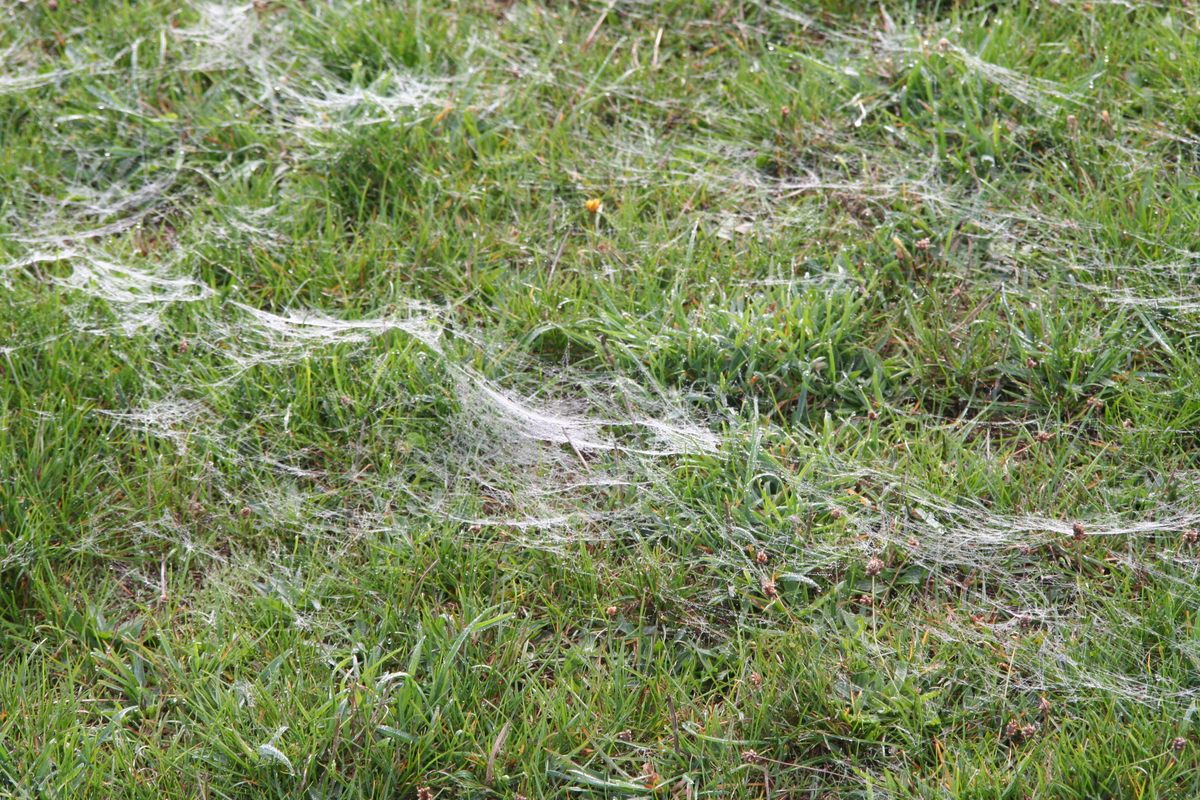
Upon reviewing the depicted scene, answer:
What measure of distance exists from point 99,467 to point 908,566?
1.73m

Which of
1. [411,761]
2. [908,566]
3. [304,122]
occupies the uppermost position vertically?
[304,122]

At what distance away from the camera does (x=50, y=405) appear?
2.74 metres

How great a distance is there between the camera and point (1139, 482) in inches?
97.7

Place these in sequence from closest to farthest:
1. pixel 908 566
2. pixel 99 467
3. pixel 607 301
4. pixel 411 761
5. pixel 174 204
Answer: pixel 411 761 < pixel 908 566 < pixel 99 467 < pixel 607 301 < pixel 174 204

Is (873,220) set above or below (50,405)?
above

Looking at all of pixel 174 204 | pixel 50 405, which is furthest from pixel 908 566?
pixel 174 204

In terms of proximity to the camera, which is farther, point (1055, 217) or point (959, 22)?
point (959, 22)

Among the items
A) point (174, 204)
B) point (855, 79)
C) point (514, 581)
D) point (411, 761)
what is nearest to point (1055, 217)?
point (855, 79)

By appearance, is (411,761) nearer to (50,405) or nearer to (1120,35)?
(50,405)

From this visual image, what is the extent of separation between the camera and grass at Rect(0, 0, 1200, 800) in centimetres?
218

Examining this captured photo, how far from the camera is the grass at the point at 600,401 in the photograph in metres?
2.18

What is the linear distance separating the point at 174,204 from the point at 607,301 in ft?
4.12

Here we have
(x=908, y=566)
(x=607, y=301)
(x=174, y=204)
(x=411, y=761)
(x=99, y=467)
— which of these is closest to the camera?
(x=411, y=761)

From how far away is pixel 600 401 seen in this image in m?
2.71
